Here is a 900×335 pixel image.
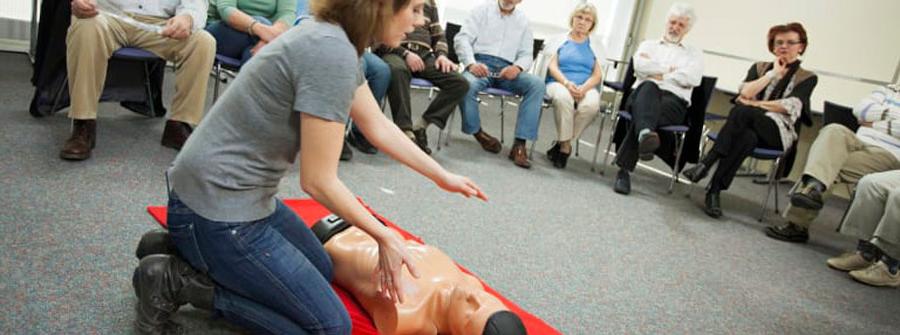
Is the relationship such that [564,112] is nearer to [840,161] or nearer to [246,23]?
[840,161]

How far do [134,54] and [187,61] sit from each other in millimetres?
208

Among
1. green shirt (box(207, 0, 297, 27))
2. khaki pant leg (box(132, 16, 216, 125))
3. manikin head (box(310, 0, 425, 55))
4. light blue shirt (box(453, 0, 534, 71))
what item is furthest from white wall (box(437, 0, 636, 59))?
manikin head (box(310, 0, 425, 55))

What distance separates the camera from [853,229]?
9.32ft

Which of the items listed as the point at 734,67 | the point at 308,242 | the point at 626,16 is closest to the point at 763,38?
the point at 734,67

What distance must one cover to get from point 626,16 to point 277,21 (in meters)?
4.66

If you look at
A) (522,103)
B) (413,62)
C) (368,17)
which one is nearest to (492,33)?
(522,103)

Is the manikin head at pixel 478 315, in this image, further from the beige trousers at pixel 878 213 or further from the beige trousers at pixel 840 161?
the beige trousers at pixel 840 161

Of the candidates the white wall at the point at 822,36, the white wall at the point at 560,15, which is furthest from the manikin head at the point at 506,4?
the white wall at the point at 822,36

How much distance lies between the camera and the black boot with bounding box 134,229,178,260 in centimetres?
143

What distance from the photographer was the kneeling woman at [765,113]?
11.5ft

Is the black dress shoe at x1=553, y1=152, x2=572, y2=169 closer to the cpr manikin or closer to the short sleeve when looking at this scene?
the cpr manikin

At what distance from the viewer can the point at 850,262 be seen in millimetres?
2895

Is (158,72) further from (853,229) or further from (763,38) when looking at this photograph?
(763,38)

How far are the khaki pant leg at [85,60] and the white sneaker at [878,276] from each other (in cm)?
332
